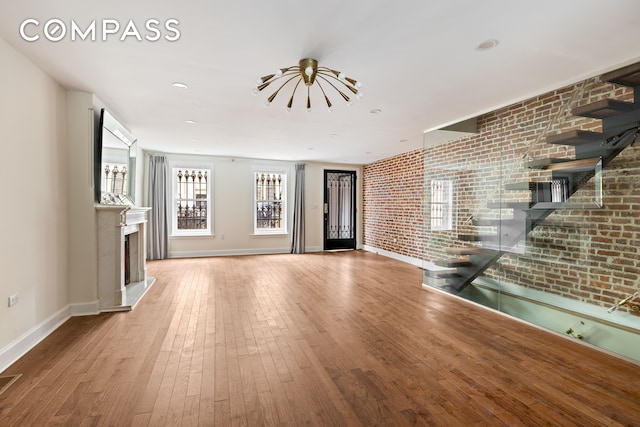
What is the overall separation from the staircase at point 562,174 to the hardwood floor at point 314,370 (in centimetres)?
71

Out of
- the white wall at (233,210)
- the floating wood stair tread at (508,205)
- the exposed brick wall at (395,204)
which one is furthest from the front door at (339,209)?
the floating wood stair tread at (508,205)

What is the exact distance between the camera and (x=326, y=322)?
126 inches

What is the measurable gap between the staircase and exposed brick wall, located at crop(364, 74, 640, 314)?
0.06 meters

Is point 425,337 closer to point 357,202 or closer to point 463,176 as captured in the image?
point 463,176

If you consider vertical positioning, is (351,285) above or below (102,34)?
below

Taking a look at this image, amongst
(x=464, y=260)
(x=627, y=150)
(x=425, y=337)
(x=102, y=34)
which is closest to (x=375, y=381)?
(x=425, y=337)

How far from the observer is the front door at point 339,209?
8484 millimetres

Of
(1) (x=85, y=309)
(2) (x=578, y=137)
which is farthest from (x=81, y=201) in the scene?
(2) (x=578, y=137)

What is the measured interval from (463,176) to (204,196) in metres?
Result: 5.93

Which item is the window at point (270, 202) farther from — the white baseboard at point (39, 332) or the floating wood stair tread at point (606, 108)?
the floating wood stair tread at point (606, 108)

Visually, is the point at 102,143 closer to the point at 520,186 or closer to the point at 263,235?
the point at 263,235

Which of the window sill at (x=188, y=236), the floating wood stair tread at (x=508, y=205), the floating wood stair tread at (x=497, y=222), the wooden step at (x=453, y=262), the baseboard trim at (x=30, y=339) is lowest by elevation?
the baseboard trim at (x=30, y=339)

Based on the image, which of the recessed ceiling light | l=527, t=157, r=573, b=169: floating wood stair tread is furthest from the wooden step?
the recessed ceiling light

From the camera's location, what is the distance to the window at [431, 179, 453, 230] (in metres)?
4.29
